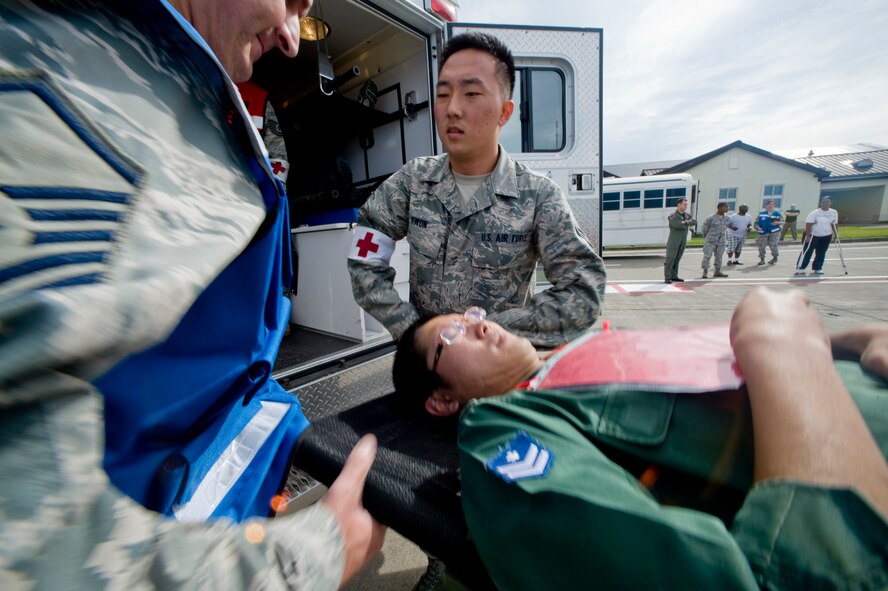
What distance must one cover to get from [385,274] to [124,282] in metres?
1.47

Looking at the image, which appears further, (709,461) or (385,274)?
(385,274)

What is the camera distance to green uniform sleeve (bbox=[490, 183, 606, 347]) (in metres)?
1.62

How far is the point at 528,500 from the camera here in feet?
2.44

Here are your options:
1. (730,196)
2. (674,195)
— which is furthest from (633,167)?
(674,195)

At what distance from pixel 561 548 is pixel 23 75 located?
3.22 ft

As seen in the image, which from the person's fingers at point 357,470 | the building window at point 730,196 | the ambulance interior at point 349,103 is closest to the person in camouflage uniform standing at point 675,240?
the ambulance interior at point 349,103

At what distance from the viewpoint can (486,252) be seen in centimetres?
182

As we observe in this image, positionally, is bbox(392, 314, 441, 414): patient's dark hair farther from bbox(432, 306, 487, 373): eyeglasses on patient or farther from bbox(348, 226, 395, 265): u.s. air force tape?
bbox(348, 226, 395, 265): u.s. air force tape

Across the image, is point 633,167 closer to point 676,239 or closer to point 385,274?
point 676,239

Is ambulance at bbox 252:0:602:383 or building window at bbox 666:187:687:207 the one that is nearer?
ambulance at bbox 252:0:602:383

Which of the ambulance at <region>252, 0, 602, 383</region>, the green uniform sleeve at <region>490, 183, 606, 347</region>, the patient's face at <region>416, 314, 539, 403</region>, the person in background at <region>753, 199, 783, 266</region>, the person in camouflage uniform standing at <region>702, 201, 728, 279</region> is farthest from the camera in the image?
the person in background at <region>753, 199, 783, 266</region>

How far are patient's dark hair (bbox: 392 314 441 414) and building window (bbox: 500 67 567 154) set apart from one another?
249 centimetres

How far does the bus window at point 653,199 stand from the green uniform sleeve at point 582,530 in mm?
14352

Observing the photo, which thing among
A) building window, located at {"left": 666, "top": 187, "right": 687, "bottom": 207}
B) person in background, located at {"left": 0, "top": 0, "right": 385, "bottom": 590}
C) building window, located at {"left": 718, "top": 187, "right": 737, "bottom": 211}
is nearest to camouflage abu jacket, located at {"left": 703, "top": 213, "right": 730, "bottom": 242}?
building window, located at {"left": 666, "top": 187, "right": 687, "bottom": 207}
